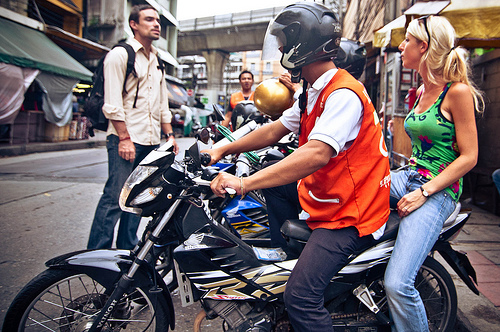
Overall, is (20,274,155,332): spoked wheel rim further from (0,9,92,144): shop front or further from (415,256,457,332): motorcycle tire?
(0,9,92,144): shop front

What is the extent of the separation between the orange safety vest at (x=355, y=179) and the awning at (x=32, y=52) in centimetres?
1163

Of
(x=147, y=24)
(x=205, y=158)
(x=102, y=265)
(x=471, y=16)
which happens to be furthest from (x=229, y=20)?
(x=102, y=265)

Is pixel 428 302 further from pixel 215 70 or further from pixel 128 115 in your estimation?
pixel 215 70

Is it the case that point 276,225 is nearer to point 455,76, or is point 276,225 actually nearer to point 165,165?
point 165,165

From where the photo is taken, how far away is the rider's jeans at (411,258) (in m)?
1.74

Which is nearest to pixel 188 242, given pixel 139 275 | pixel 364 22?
pixel 139 275

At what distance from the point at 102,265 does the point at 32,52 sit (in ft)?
41.3

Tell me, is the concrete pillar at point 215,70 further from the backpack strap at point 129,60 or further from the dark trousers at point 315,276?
the dark trousers at point 315,276

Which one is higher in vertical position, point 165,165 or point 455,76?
point 455,76

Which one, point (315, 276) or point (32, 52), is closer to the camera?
point (315, 276)

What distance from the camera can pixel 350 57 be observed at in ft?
10.5

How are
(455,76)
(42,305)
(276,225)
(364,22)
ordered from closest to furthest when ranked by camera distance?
1. (42,305)
2. (455,76)
3. (276,225)
4. (364,22)

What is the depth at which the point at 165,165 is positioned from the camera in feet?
5.71

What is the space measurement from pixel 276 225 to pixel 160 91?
190cm
